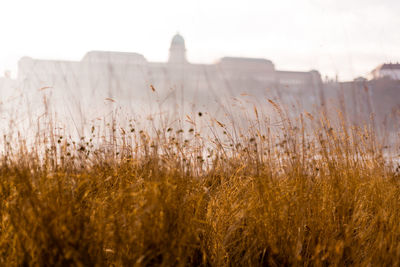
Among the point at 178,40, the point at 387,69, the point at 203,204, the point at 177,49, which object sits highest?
the point at 178,40

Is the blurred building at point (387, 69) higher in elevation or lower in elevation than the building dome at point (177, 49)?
lower

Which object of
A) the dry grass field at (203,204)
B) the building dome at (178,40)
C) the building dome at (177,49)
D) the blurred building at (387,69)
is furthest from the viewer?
the building dome at (178,40)

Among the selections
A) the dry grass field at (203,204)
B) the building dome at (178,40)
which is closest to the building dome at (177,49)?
the building dome at (178,40)

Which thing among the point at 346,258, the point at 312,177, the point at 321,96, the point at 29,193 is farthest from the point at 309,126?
the point at 29,193

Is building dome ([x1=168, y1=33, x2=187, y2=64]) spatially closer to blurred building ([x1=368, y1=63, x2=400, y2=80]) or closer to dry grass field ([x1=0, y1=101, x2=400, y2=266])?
blurred building ([x1=368, y1=63, x2=400, y2=80])

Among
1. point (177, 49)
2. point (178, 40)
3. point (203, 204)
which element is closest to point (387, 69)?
point (203, 204)

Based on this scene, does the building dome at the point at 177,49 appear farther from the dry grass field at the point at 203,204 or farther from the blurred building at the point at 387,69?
the dry grass field at the point at 203,204

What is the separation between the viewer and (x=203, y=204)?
92.8 inches

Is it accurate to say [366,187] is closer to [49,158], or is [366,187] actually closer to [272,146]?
[272,146]

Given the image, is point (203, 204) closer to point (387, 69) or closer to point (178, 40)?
point (387, 69)

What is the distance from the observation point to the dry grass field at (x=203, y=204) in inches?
59.8

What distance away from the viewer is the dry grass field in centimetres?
152

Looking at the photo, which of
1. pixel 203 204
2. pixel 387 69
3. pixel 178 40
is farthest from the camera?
pixel 178 40

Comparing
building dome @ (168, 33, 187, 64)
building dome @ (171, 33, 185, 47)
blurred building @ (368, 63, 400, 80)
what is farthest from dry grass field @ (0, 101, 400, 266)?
building dome @ (171, 33, 185, 47)
